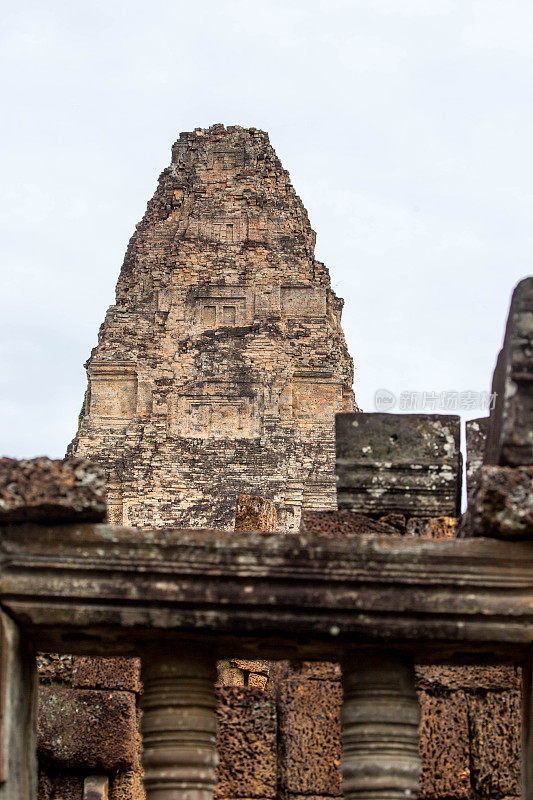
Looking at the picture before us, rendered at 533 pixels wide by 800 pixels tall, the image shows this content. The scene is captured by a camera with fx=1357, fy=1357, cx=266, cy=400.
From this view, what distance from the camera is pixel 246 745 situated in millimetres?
7703

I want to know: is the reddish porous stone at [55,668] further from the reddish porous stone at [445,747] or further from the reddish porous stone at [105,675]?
the reddish porous stone at [445,747]

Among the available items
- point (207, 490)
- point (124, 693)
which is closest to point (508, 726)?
point (124, 693)

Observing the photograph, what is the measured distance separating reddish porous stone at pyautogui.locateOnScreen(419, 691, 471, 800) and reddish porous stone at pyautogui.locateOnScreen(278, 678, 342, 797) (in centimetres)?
50

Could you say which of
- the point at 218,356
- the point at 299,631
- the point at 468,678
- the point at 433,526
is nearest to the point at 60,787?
the point at 468,678

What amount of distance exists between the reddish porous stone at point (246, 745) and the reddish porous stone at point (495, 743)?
1.15 meters

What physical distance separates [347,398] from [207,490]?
17.0 ft

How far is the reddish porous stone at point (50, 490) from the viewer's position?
19.7ft

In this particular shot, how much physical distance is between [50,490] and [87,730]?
2.56 meters

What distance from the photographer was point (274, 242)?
4006cm

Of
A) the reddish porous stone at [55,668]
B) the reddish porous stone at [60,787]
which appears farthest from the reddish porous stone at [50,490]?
the reddish porous stone at [60,787]

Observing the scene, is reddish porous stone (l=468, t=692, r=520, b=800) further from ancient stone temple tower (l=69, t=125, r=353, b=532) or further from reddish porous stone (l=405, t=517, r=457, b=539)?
ancient stone temple tower (l=69, t=125, r=353, b=532)

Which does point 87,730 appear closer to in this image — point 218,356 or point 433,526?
point 433,526

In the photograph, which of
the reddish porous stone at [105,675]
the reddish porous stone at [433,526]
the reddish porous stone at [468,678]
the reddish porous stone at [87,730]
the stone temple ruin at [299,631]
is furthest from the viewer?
the reddish porous stone at [105,675]

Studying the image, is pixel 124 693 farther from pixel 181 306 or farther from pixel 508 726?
pixel 181 306
